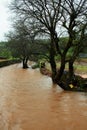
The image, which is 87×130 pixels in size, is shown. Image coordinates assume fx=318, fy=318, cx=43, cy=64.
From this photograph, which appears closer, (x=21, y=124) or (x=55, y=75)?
(x=21, y=124)

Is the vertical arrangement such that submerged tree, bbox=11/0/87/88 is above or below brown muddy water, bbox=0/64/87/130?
above

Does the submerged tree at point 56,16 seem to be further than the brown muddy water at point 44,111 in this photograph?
Yes

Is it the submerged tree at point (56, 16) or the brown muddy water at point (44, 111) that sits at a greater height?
the submerged tree at point (56, 16)

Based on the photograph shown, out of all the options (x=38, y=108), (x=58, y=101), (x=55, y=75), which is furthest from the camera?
(x=55, y=75)

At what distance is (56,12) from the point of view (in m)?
29.6

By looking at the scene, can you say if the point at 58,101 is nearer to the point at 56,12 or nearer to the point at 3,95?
the point at 3,95

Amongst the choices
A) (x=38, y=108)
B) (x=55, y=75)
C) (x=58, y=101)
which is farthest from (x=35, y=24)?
(x=38, y=108)

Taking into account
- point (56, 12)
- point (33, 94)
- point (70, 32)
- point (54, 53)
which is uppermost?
point (56, 12)

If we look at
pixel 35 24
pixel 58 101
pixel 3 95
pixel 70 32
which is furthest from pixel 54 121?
pixel 35 24

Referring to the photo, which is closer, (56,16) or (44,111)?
(44,111)

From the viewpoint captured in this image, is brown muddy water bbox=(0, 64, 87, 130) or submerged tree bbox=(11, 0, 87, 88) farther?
submerged tree bbox=(11, 0, 87, 88)

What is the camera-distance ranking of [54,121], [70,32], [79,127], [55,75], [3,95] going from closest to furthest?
[79,127] < [54,121] < [3,95] < [70,32] < [55,75]

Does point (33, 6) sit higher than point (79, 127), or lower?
higher

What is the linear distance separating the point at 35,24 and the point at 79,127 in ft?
56.4
